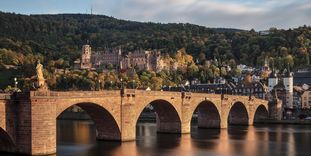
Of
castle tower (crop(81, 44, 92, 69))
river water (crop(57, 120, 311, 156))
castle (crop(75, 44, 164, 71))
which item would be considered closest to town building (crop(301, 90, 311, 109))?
river water (crop(57, 120, 311, 156))

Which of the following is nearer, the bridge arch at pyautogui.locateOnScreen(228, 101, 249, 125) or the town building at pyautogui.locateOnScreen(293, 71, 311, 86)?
the bridge arch at pyautogui.locateOnScreen(228, 101, 249, 125)

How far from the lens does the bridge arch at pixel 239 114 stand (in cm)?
7719

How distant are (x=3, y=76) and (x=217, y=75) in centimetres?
6577

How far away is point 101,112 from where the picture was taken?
43250 millimetres

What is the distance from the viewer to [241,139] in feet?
173

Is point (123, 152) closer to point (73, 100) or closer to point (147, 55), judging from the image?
point (73, 100)

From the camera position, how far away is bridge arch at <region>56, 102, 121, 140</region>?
42.5m

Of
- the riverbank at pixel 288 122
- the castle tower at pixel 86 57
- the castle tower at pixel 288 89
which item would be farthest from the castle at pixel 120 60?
the riverbank at pixel 288 122

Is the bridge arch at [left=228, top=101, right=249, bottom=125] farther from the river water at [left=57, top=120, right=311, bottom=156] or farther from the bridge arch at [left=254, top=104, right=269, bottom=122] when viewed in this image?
the river water at [left=57, top=120, right=311, bottom=156]

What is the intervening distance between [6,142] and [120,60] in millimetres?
155008

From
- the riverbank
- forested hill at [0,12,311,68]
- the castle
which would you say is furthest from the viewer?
the castle

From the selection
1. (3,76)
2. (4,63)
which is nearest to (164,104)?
(3,76)

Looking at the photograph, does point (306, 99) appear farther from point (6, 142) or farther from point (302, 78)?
point (6, 142)

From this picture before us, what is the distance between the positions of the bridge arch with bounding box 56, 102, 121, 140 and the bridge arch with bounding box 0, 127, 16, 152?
8663 millimetres
